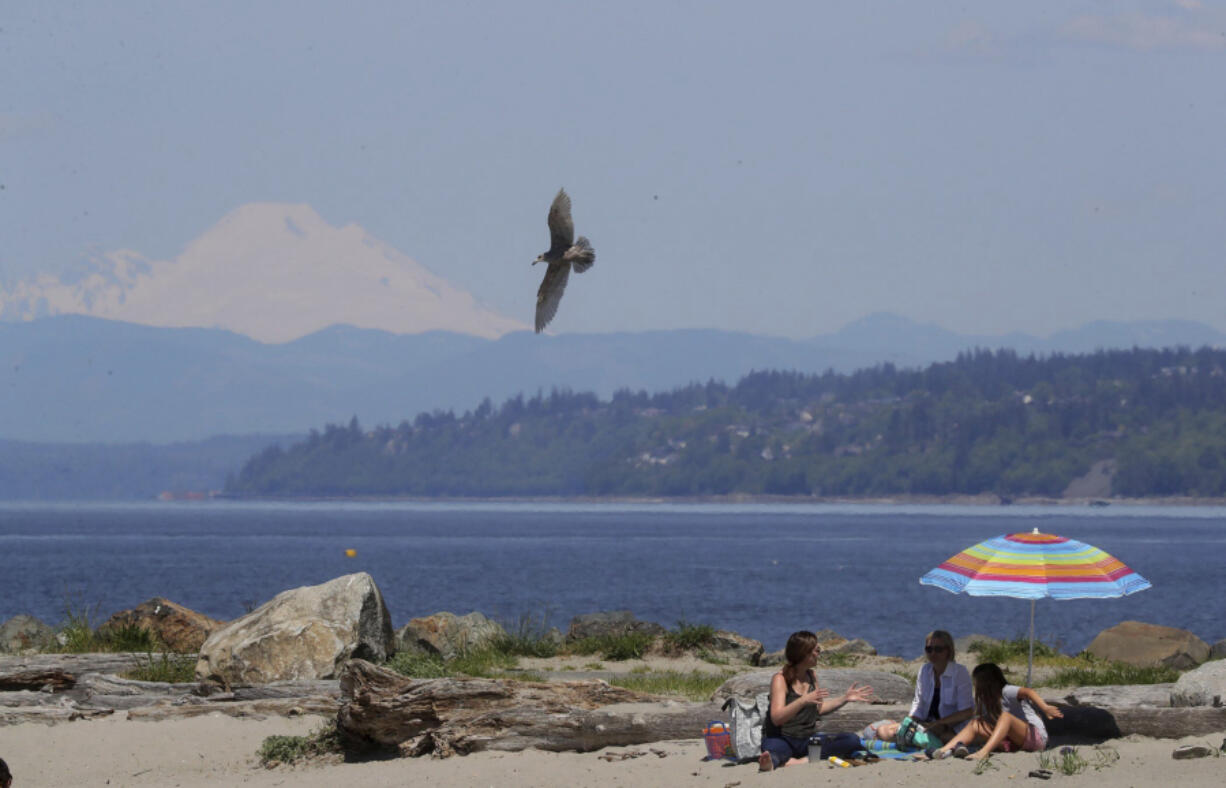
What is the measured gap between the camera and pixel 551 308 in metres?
18.0

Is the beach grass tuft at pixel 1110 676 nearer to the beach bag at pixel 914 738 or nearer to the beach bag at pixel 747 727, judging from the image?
the beach bag at pixel 914 738

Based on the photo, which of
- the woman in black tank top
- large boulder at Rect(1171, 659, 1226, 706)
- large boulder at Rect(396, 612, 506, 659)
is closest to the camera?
the woman in black tank top

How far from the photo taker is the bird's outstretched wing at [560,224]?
18000 mm

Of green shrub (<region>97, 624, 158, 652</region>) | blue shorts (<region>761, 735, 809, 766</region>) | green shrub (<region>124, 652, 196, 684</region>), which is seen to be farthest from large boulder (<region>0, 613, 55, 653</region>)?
blue shorts (<region>761, 735, 809, 766</region>)

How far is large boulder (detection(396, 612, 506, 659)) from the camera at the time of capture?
2181 centimetres

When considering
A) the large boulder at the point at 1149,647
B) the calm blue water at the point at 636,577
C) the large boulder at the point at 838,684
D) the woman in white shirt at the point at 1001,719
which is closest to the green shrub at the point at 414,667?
the large boulder at the point at 838,684

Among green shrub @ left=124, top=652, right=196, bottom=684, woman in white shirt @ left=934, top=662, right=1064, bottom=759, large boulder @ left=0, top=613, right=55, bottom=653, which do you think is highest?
woman in white shirt @ left=934, top=662, right=1064, bottom=759

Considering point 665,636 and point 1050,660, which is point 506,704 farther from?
point 1050,660

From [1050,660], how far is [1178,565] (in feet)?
277

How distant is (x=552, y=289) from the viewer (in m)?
18.1

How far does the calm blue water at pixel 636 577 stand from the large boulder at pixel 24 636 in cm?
84

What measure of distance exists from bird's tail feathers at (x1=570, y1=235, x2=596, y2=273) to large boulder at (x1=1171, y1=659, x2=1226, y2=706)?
774 cm

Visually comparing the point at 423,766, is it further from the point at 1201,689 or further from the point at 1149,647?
the point at 1149,647

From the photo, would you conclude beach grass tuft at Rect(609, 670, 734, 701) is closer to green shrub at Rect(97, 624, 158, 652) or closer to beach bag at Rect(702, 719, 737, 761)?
beach bag at Rect(702, 719, 737, 761)
